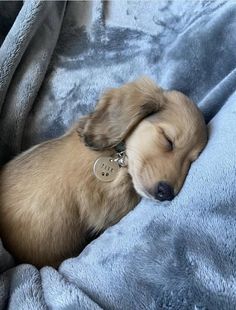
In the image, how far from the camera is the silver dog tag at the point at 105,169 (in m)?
1.49

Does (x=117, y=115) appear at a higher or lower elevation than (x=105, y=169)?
higher

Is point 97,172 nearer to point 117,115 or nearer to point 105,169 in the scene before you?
point 105,169

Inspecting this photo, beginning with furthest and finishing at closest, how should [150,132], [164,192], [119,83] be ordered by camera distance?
[119,83] < [150,132] < [164,192]

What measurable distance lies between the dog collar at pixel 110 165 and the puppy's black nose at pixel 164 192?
170mm

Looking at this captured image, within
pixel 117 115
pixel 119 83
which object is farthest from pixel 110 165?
pixel 119 83

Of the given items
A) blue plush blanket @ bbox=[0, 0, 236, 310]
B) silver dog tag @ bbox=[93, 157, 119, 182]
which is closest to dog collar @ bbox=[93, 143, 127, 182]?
silver dog tag @ bbox=[93, 157, 119, 182]

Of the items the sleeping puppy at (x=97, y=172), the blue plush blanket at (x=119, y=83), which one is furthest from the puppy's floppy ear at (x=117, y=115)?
the blue plush blanket at (x=119, y=83)

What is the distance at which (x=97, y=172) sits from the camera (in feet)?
4.90

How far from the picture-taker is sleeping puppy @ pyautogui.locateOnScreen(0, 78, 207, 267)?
1440 millimetres

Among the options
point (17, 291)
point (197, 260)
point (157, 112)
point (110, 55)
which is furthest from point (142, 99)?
point (17, 291)

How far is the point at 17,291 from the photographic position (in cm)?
123

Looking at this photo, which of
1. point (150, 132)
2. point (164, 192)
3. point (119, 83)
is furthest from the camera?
point (119, 83)

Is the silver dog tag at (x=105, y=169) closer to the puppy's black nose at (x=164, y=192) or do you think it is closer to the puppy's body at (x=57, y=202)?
the puppy's body at (x=57, y=202)

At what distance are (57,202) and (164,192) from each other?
1.01 ft
